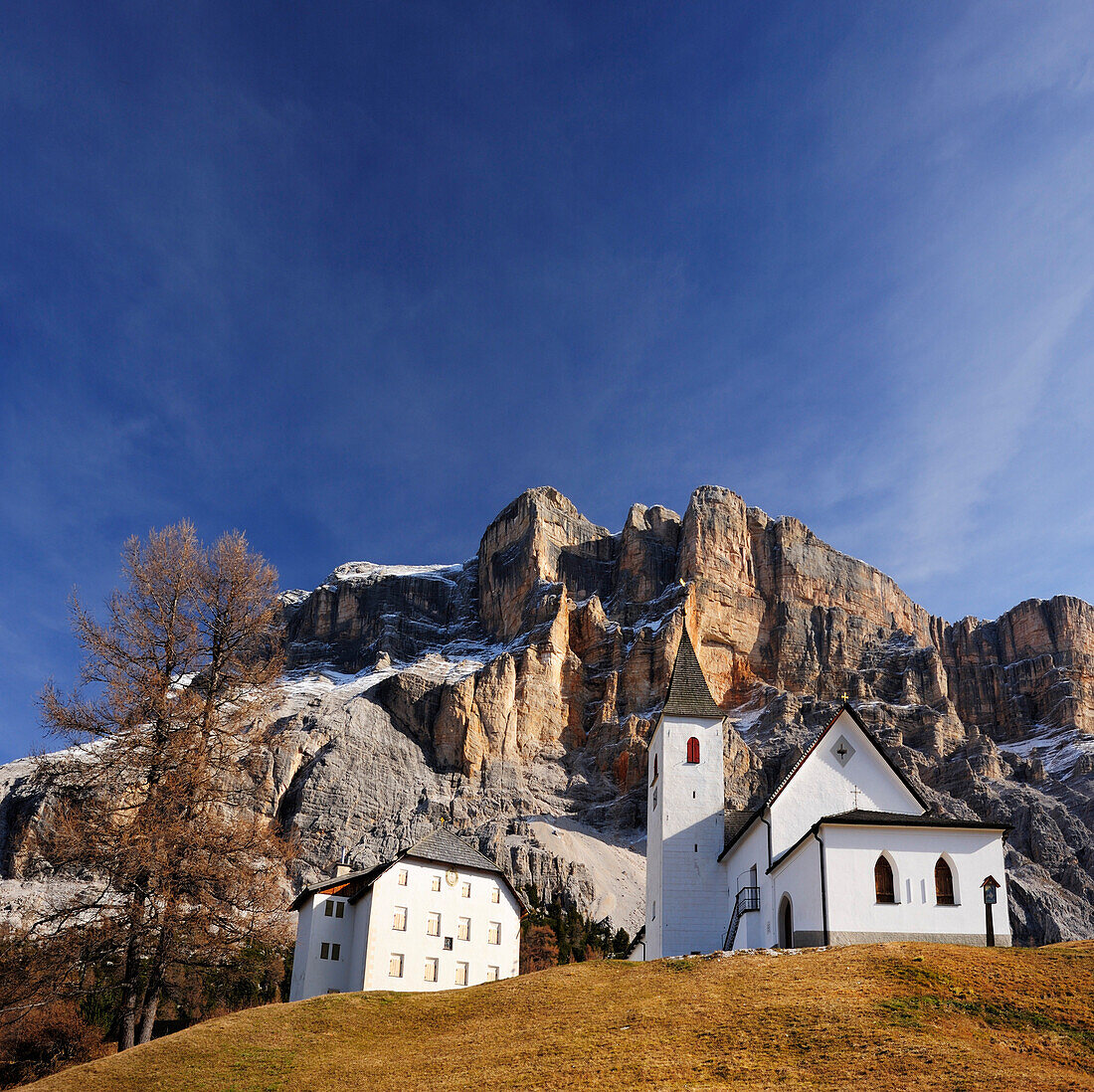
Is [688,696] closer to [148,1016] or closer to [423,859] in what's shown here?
[423,859]

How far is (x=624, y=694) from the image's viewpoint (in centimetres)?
14750

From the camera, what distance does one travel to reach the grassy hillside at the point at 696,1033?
55.0ft

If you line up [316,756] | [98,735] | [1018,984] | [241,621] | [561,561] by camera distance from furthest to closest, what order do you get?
[561,561] → [316,756] → [241,621] → [98,735] → [1018,984]

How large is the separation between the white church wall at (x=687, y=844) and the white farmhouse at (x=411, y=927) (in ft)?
36.3

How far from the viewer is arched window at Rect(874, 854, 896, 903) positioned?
97.0ft

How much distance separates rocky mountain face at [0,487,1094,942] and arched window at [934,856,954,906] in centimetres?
6446

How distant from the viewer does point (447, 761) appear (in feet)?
423

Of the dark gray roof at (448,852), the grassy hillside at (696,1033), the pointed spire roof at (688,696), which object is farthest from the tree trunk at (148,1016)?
the pointed spire roof at (688,696)

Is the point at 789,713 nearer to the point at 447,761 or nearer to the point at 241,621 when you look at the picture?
the point at 447,761

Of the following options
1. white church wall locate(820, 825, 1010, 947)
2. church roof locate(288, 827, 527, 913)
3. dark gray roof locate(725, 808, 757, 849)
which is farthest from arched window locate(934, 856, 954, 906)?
church roof locate(288, 827, 527, 913)

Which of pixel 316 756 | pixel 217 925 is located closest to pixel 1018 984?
pixel 217 925

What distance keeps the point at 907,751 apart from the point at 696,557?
171 feet

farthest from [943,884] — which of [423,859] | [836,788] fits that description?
[423,859]

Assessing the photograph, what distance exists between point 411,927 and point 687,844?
680 inches
